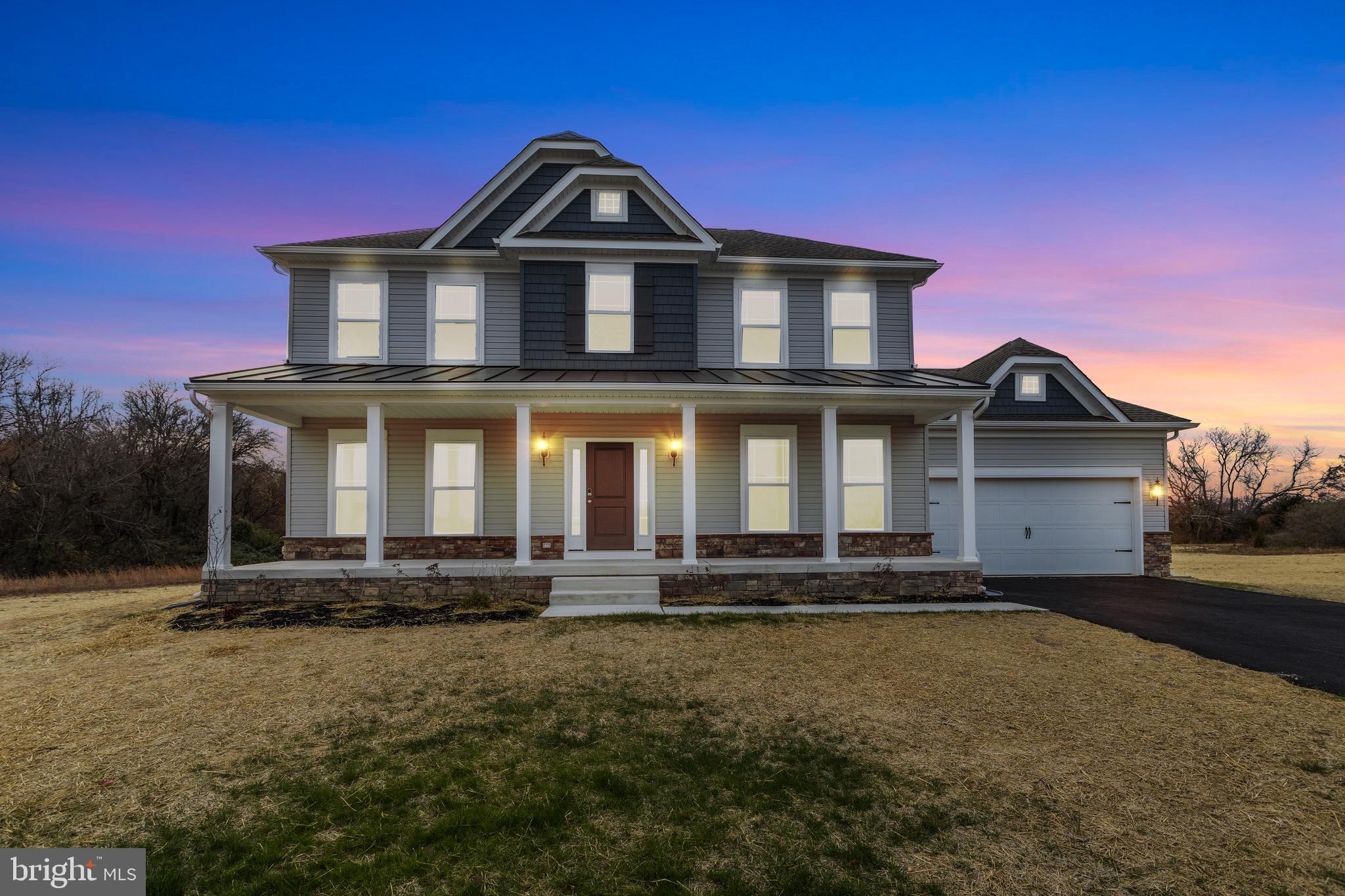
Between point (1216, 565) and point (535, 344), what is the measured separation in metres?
20.5

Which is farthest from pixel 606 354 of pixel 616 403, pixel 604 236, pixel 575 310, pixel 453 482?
pixel 453 482

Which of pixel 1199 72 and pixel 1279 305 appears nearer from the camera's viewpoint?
pixel 1199 72

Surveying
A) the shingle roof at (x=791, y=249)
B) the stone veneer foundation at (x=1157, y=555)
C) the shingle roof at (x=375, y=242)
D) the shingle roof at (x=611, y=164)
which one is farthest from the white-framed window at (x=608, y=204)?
the stone veneer foundation at (x=1157, y=555)

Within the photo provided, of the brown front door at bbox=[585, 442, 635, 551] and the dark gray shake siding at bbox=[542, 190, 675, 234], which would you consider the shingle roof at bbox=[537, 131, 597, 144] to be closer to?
the dark gray shake siding at bbox=[542, 190, 675, 234]

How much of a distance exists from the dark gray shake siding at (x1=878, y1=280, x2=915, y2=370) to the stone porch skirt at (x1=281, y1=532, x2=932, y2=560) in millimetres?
3635

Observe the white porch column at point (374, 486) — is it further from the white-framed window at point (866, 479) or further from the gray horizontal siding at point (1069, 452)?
the gray horizontal siding at point (1069, 452)

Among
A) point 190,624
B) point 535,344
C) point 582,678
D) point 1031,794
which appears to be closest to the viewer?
point 1031,794

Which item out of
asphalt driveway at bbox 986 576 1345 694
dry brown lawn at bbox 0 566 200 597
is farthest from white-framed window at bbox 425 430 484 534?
asphalt driveway at bbox 986 576 1345 694

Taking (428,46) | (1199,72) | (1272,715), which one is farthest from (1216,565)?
(428,46)

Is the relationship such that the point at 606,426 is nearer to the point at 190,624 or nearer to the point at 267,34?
the point at 190,624

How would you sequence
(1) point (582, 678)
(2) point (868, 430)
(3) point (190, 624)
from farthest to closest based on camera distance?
(2) point (868, 430), (3) point (190, 624), (1) point (582, 678)

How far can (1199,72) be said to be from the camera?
1333 cm

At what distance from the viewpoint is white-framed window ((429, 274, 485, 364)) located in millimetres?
11203

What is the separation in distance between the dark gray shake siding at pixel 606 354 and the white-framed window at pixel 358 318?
2.89 m
